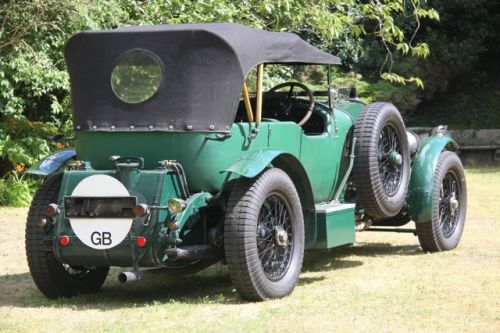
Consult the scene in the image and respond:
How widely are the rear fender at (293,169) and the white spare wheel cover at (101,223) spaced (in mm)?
784

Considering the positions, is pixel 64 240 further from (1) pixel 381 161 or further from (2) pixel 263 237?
(1) pixel 381 161

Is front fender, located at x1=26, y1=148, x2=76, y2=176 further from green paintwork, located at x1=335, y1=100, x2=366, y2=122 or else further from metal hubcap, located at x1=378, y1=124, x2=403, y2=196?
metal hubcap, located at x1=378, y1=124, x2=403, y2=196

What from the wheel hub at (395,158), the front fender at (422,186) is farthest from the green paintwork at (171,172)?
the front fender at (422,186)

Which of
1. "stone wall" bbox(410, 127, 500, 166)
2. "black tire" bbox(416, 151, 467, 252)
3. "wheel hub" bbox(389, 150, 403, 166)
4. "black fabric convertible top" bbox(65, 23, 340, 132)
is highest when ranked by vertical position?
"black fabric convertible top" bbox(65, 23, 340, 132)

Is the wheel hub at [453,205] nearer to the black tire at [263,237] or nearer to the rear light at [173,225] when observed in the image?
the black tire at [263,237]

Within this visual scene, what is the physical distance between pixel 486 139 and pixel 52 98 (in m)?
9.87

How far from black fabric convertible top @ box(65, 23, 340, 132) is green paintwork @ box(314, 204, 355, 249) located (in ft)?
4.28

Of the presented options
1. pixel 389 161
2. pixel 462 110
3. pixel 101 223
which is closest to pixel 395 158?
pixel 389 161

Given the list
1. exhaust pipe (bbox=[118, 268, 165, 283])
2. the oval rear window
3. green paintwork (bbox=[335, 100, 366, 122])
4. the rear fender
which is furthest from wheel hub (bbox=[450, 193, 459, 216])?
the oval rear window

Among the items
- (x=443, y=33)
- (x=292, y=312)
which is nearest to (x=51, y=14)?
(x=292, y=312)

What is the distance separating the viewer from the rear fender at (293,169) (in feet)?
23.3

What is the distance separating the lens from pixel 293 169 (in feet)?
25.9

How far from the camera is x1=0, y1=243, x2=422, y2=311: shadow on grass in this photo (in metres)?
7.38

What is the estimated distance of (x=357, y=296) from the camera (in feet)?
24.0
